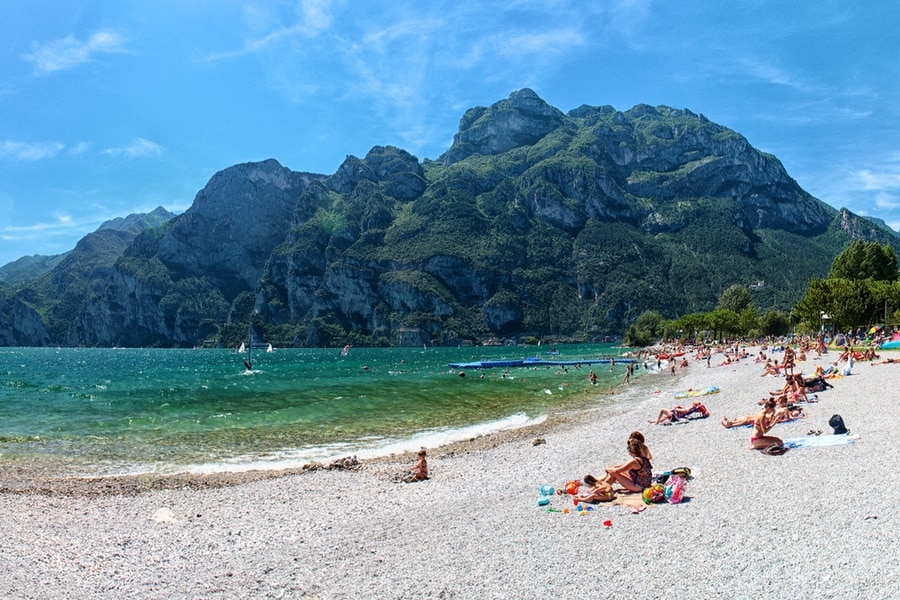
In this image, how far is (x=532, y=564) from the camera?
7359mm

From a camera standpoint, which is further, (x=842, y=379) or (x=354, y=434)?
(x=842, y=379)

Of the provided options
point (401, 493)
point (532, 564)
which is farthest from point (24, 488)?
point (532, 564)

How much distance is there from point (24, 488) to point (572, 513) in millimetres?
14401

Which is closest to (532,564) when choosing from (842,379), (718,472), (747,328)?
(718,472)

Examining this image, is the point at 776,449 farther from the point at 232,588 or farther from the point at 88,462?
the point at 88,462

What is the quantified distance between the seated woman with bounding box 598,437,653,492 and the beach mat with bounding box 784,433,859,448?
4408 millimetres

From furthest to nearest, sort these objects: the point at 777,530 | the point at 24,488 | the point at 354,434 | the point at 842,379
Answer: the point at 842,379
the point at 354,434
the point at 24,488
the point at 777,530

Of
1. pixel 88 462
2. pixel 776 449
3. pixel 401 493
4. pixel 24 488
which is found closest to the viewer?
pixel 776 449

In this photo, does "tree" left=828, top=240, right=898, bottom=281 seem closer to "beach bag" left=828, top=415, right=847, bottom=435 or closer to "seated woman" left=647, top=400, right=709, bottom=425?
"seated woman" left=647, top=400, right=709, bottom=425

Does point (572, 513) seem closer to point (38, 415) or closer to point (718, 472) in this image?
point (718, 472)

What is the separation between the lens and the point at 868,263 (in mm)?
72250

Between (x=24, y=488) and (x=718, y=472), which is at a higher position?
(x=718, y=472)

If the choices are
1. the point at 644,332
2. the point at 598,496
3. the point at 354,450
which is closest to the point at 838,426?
the point at 598,496

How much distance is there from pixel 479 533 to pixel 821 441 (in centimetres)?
862
